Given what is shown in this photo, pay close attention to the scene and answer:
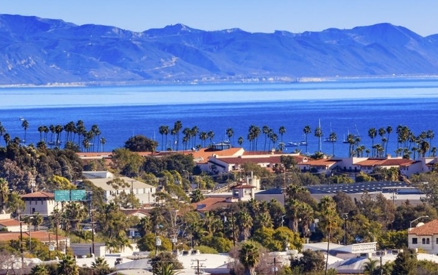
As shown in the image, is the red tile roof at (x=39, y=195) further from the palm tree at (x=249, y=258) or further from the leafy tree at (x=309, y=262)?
the palm tree at (x=249, y=258)

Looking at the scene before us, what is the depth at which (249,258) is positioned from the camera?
47281mm

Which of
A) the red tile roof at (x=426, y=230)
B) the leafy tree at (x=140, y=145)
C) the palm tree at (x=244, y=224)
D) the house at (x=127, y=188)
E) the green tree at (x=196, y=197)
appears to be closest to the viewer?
the red tile roof at (x=426, y=230)

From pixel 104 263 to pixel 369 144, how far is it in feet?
383

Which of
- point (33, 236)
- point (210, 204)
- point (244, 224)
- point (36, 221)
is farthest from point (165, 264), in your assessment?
point (210, 204)

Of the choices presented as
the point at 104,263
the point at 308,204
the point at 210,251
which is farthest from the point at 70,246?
the point at 308,204

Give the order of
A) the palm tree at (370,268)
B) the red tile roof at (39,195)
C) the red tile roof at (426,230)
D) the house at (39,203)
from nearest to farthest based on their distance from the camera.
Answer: the palm tree at (370,268) → the red tile roof at (426,230) → the house at (39,203) → the red tile roof at (39,195)

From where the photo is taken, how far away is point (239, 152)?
4909 inches

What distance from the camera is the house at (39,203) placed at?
80.6m

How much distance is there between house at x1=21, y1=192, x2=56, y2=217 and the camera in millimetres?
80562

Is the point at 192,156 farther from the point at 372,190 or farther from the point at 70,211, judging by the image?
the point at 70,211

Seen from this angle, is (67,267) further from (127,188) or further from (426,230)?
(127,188)

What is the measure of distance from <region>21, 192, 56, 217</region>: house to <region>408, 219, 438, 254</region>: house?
87.8ft

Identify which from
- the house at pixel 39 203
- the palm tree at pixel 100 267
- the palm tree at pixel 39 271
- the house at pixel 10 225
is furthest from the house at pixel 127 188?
the palm tree at pixel 39 271

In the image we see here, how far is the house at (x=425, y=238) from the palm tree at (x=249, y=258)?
13.6 metres
